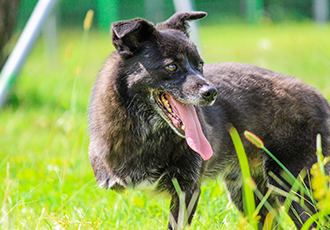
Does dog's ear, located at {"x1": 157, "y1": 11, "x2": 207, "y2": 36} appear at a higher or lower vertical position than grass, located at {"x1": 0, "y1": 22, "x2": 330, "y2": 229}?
higher

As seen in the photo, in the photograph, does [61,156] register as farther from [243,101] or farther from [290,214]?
[290,214]

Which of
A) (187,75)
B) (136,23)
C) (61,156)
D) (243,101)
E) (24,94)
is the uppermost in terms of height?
(136,23)

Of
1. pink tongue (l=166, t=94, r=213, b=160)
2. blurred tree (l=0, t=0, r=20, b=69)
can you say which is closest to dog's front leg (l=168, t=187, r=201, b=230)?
pink tongue (l=166, t=94, r=213, b=160)

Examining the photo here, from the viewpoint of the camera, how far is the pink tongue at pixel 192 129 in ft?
8.58

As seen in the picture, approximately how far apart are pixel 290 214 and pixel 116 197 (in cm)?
136

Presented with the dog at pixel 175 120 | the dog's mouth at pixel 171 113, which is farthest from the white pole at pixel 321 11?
the dog's mouth at pixel 171 113

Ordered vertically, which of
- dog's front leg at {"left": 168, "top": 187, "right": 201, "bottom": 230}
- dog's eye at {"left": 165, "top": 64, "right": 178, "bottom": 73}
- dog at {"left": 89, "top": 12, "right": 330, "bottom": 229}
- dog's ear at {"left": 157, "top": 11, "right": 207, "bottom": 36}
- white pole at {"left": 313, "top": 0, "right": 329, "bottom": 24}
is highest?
dog's ear at {"left": 157, "top": 11, "right": 207, "bottom": 36}

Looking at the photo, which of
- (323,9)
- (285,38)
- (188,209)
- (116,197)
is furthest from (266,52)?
(188,209)

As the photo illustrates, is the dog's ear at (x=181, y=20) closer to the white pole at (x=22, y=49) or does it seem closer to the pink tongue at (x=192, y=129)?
the pink tongue at (x=192, y=129)

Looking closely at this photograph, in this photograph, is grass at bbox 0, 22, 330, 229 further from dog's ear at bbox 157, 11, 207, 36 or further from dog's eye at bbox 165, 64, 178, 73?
dog's eye at bbox 165, 64, 178, 73

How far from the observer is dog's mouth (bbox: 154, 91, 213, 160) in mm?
2629

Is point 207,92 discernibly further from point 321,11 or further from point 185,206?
point 321,11

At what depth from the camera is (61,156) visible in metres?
4.79

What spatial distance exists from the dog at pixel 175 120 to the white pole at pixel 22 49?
48cm
